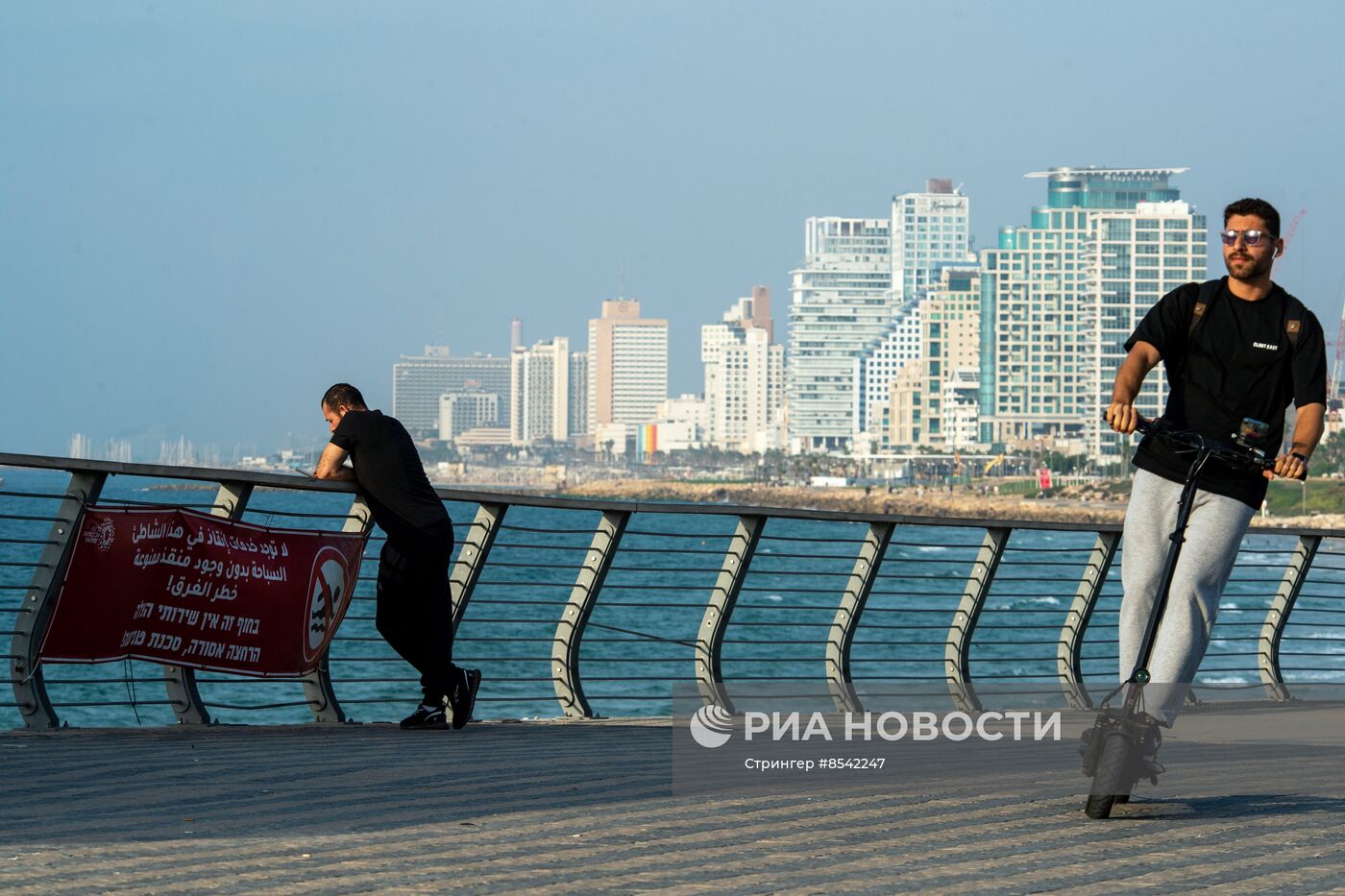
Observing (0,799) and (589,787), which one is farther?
(589,787)

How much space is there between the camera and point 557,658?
8328 mm

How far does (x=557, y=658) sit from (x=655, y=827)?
12.1ft

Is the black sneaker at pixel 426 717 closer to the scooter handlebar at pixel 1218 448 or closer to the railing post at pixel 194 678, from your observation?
the railing post at pixel 194 678

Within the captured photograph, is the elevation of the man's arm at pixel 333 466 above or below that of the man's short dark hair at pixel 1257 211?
below

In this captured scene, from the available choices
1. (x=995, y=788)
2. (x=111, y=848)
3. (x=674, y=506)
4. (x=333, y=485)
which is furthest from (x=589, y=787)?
(x=674, y=506)

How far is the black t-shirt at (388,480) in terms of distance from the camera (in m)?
7.26

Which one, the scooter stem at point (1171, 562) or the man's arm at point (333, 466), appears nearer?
the scooter stem at point (1171, 562)

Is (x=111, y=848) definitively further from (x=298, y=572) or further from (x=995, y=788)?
(x=298, y=572)

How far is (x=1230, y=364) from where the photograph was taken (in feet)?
17.2

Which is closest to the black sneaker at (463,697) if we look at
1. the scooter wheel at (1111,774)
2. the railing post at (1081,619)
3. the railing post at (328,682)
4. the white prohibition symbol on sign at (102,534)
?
the railing post at (328,682)

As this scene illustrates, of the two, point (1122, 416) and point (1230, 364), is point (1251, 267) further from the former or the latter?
point (1122, 416)

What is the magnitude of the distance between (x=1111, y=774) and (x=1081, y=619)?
505 centimetres

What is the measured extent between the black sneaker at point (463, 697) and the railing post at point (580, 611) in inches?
29.1

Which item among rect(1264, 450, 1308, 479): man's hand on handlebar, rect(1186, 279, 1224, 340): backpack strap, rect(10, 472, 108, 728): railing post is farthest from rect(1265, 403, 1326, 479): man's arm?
rect(10, 472, 108, 728): railing post
